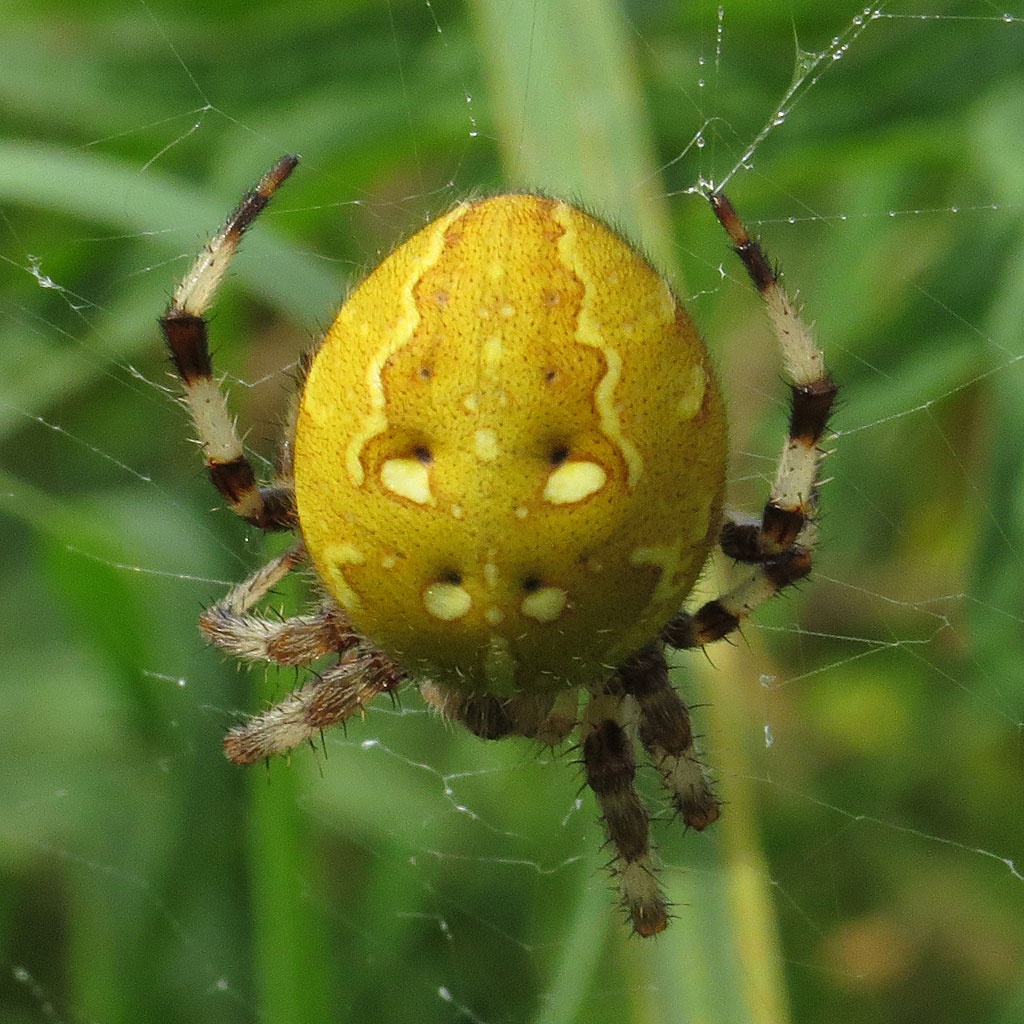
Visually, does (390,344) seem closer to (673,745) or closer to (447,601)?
(447,601)

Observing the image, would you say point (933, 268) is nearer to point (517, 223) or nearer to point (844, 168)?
point (844, 168)

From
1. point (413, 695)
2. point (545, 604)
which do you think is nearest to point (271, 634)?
point (545, 604)

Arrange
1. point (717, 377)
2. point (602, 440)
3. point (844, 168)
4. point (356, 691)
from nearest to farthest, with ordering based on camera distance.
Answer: point (602, 440)
point (717, 377)
point (356, 691)
point (844, 168)

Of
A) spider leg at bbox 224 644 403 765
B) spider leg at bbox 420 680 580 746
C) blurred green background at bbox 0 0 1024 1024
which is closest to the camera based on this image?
spider leg at bbox 420 680 580 746

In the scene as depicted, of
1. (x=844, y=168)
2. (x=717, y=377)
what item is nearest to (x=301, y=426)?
(x=717, y=377)

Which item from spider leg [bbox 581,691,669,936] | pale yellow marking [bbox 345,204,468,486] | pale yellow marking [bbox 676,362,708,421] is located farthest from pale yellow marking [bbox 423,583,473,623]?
spider leg [bbox 581,691,669,936]

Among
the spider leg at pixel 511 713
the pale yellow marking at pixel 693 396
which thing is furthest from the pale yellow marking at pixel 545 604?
the spider leg at pixel 511 713

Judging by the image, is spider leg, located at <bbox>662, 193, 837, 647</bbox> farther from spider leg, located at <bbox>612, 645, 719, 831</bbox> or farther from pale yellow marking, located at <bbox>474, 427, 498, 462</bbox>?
pale yellow marking, located at <bbox>474, 427, 498, 462</bbox>

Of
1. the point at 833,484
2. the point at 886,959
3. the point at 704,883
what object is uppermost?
the point at 833,484
